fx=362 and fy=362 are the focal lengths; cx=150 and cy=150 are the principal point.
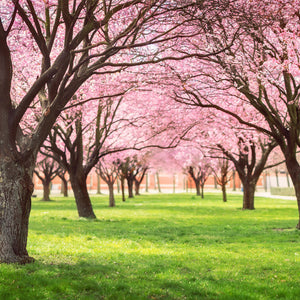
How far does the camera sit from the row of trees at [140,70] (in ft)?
24.8

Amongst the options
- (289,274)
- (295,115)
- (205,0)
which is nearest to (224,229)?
(295,115)

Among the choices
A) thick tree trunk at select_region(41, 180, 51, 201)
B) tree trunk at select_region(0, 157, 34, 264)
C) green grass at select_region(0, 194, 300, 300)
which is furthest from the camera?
thick tree trunk at select_region(41, 180, 51, 201)

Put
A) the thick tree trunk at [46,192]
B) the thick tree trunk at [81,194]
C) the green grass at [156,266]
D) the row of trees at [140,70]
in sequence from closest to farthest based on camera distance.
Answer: the green grass at [156,266]
the row of trees at [140,70]
the thick tree trunk at [81,194]
the thick tree trunk at [46,192]

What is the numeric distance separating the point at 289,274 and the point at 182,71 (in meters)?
8.76

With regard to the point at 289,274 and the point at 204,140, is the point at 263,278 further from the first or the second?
the point at 204,140

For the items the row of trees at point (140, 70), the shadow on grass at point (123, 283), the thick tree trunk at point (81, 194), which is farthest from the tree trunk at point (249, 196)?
the shadow on grass at point (123, 283)

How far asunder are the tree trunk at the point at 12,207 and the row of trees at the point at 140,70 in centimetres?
2

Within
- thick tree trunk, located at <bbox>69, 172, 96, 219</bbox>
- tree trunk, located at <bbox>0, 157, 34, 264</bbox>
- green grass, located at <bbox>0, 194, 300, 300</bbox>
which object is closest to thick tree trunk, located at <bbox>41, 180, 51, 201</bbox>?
thick tree trunk, located at <bbox>69, 172, 96, 219</bbox>

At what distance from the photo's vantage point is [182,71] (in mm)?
14008

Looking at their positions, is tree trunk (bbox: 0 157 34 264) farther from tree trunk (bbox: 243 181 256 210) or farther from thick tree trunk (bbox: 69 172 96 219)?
tree trunk (bbox: 243 181 256 210)

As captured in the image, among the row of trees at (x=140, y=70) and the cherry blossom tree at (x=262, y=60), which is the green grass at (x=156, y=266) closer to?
the row of trees at (x=140, y=70)

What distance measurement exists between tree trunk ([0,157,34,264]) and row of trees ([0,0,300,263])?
0.02 m

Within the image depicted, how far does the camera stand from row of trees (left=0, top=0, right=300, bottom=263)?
24.8ft

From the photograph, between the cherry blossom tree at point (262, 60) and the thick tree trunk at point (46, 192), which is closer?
the cherry blossom tree at point (262, 60)
